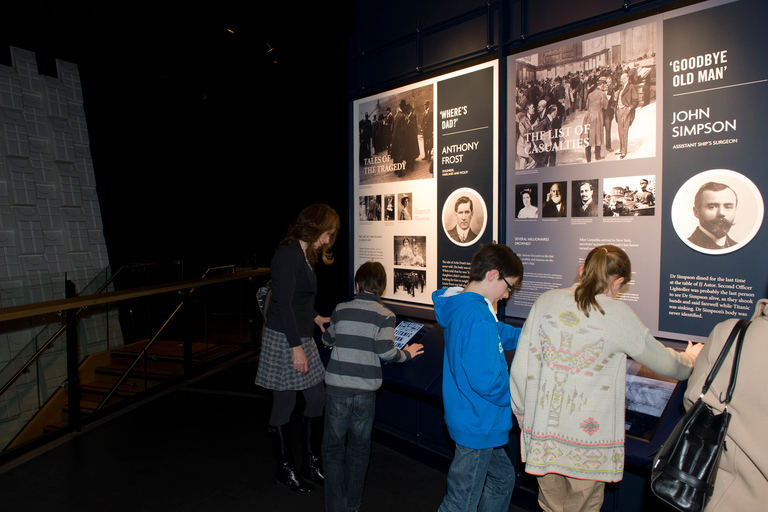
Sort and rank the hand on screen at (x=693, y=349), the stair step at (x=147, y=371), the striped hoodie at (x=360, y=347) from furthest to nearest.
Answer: the stair step at (x=147, y=371)
the striped hoodie at (x=360, y=347)
the hand on screen at (x=693, y=349)

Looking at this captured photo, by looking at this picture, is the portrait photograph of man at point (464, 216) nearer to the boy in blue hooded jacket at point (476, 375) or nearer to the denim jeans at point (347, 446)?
the boy in blue hooded jacket at point (476, 375)

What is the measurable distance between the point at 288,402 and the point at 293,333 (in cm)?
50

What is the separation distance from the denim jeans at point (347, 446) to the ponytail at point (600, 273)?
1.21 m

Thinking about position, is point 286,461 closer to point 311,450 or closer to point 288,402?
point 311,450

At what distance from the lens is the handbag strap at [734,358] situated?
1.23 metres

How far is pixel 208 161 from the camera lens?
931 cm

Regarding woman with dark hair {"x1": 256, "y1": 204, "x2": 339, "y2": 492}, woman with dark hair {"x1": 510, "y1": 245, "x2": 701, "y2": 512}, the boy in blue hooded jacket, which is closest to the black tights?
woman with dark hair {"x1": 256, "y1": 204, "x2": 339, "y2": 492}

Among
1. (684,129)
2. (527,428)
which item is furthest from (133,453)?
(684,129)

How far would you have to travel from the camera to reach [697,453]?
1256 millimetres

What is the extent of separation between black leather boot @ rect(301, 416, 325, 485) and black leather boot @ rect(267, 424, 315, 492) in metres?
0.10

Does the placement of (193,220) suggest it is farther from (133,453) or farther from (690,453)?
(690,453)

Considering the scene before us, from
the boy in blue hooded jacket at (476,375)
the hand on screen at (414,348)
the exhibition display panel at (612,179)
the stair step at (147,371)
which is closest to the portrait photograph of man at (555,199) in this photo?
the exhibition display panel at (612,179)

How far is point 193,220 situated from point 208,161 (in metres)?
1.25

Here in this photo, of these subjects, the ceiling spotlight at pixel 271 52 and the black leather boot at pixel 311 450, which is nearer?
the black leather boot at pixel 311 450
